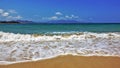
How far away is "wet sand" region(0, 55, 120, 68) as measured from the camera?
244 centimetres

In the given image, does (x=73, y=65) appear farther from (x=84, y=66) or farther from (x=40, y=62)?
(x=40, y=62)

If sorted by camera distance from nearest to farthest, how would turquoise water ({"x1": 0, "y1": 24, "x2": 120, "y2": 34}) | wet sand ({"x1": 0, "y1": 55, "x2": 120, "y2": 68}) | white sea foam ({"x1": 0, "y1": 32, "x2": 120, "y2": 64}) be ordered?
wet sand ({"x1": 0, "y1": 55, "x2": 120, "y2": 68}), white sea foam ({"x1": 0, "y1": 32, "x2": 120, "y2": 64}), turquoise water ({"x1": 0, "y1": 24, "x2": 120, "y2": 34})

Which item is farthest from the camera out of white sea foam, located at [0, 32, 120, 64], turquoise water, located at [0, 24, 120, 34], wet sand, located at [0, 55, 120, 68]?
turquoise water, located at [0, 24, 120, 34]

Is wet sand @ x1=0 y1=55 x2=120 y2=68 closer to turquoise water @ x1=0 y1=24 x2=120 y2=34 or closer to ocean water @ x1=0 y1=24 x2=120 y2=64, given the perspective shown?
ocean water @ x1=0 y1=24 x2=120 y2=64

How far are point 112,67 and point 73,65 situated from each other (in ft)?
1.57

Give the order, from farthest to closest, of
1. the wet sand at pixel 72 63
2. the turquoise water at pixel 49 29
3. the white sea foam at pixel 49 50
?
the turquoise water at pixel 49 29
the white sea foam at pixel 49 50
the wet sand at pixel 72 63

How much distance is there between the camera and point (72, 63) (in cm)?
249

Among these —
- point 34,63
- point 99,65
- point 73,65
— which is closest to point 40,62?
point 34,63

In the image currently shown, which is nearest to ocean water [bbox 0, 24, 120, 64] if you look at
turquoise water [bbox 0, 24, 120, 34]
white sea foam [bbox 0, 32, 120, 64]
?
white sea foam [bbox 0, 32, 120, 64]

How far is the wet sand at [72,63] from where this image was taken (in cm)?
244

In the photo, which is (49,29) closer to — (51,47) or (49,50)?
(51,47)

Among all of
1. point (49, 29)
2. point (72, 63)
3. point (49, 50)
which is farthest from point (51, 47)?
point (49, 29)

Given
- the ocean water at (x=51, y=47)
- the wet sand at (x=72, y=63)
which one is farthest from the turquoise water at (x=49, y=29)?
the wet sand at (x=72, y=63)

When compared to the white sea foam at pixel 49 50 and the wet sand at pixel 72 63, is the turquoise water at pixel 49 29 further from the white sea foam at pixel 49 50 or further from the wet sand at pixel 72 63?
the wet sand at pixel 72 63
